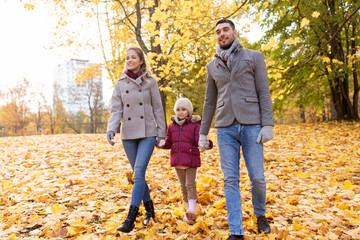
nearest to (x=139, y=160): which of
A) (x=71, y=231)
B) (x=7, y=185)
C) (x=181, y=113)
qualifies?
(x=181, y=113)

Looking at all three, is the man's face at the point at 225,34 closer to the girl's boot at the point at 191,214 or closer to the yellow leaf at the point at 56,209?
the girl's boot at the point at 191,214

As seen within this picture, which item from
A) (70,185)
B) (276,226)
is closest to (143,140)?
(276,226)

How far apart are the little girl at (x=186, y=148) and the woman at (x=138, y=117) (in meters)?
0.19

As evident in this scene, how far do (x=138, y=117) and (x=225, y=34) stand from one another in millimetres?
1337

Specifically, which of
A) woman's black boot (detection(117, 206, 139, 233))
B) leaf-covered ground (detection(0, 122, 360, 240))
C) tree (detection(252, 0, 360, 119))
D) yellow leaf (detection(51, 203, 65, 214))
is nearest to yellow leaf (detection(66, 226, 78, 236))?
leaf-covered ground (detection(0, 122, 360, 240))

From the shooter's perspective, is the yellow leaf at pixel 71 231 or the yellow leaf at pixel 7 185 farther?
the yellow leaf at pixel 7 185

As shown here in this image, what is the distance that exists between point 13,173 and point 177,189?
3975 millimetres

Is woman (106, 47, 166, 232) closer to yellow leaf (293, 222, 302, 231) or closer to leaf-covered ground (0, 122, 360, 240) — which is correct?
leaf-covered ground (0, 122, 360, 240)

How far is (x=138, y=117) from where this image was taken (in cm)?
329

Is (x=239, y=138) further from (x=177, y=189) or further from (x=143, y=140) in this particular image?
(x=177, y=189)

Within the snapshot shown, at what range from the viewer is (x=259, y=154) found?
2.80 m

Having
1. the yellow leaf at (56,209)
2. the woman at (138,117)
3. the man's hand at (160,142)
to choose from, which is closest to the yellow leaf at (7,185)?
the yellow leaf at (56,209)

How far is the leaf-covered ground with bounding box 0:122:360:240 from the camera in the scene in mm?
3113

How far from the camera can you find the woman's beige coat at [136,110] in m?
3.26
